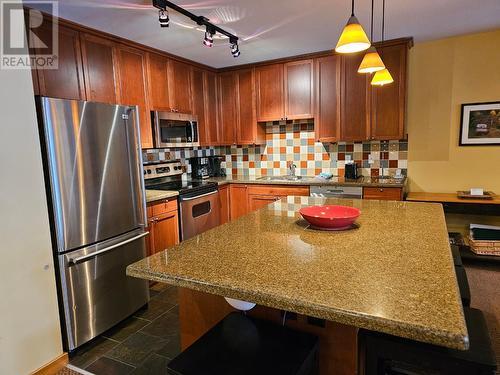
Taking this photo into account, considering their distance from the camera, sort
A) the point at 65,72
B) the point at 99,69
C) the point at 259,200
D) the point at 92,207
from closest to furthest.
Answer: the point at 92,207
the point at 65,72
the point at 99,69
the point at 259,200

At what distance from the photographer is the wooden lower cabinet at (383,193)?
10.6ft

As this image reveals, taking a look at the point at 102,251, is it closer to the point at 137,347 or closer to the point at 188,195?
the point at 137,347

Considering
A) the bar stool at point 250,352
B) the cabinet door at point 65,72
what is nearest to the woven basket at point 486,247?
the bar stool at point 250,352

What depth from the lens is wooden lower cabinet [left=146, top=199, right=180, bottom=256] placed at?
2893 millimetres

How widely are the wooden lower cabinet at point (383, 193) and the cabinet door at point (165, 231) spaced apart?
78.7 inches

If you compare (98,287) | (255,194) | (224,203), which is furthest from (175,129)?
(98,287)

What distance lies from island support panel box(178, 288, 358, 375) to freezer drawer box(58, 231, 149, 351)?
37.4 inches

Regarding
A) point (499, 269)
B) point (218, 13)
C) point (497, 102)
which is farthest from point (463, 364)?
point (497, 102)

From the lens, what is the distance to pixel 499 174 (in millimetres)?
3357

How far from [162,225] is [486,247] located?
3.25 metres

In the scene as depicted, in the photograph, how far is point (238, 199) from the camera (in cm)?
412

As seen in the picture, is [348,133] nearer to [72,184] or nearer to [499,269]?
[499,269]

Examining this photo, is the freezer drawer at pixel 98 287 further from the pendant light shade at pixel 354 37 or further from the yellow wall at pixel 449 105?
the yellow wall at pixel 449 105

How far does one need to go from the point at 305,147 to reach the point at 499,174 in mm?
2109
